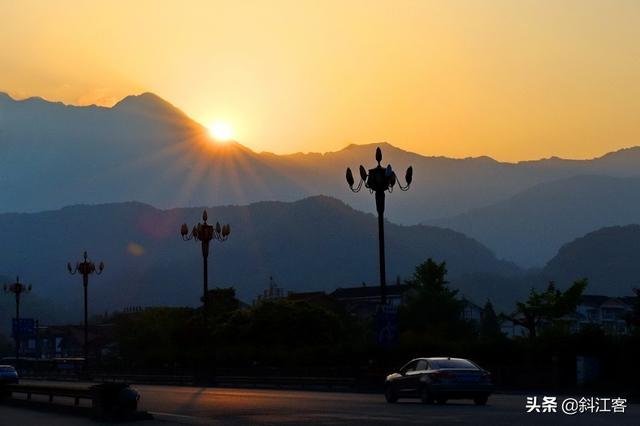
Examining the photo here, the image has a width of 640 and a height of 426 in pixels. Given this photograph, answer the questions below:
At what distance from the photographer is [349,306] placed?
17962 centimetres

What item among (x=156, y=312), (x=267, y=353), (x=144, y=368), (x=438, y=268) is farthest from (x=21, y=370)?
(x=267, y=353)

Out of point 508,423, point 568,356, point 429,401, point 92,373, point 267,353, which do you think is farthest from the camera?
point 92,373

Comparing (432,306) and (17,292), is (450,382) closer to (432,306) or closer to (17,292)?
(432,306)

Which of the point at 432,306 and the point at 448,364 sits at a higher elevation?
the point at 432,306

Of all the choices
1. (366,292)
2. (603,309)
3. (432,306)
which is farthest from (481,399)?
(603,309)

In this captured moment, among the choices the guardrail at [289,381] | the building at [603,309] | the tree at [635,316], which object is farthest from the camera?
the building at [603,309]

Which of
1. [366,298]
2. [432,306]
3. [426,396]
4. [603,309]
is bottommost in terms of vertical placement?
[426,396]

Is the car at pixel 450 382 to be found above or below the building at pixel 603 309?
below

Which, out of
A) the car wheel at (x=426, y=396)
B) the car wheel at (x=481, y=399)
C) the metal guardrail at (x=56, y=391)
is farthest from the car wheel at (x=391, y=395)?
the metal guardrail at (x=56, y=391)

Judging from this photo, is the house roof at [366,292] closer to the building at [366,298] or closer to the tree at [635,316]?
the building at [366,298]

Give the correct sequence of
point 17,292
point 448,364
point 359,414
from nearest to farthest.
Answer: point 359,414 < point 448,364 < point 17,292

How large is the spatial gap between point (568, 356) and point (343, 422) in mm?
25846

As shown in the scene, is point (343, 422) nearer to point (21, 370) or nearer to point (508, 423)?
point (508, 423)

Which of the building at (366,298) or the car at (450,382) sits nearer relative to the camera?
the car at (450,382)
